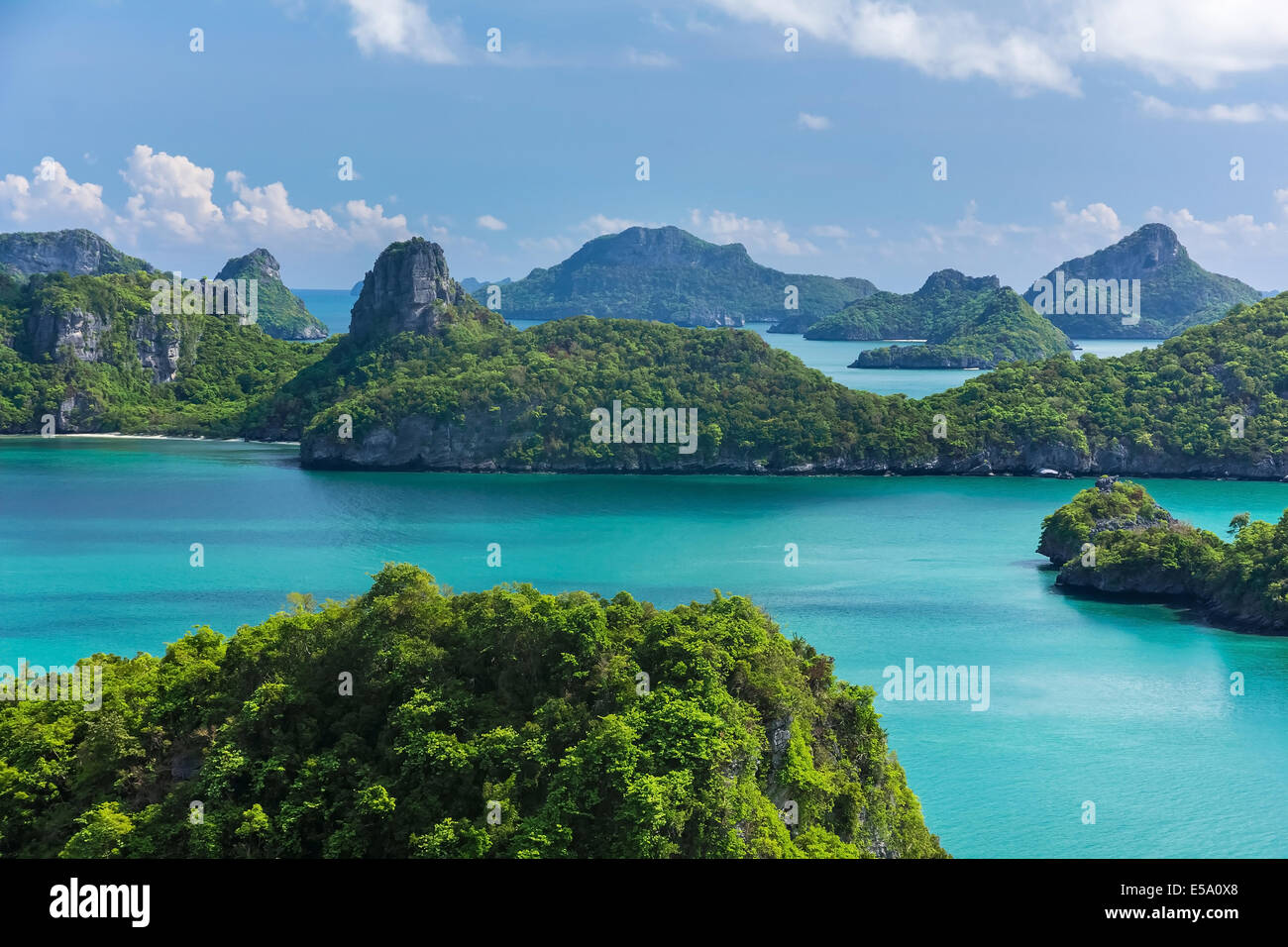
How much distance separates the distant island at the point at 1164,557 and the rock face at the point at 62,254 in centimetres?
16654

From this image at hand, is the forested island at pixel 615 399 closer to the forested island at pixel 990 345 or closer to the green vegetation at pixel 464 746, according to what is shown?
the green vegetation at pixel 464 746

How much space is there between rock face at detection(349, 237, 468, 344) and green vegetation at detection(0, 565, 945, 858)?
276ft

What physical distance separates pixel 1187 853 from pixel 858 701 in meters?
7.12

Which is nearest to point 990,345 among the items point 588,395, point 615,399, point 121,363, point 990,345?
point 990,345

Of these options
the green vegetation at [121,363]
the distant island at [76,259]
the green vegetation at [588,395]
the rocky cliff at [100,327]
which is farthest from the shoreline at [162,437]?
the distant island at [76,259]

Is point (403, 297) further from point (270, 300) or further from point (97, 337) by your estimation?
point (270, 300)

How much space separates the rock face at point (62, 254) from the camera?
18438 centimetres

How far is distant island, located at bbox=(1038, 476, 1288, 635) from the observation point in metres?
40.7

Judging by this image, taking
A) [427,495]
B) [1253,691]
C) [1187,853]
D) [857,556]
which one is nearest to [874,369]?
[427,495]

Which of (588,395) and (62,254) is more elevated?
(62,254)

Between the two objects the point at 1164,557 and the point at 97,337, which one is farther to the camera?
the point at 97,337

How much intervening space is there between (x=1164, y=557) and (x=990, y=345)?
12246 centimetres

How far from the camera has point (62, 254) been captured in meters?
185

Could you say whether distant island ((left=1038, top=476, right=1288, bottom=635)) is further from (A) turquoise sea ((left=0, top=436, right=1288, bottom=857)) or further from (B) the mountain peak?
(B) the mountain peak
